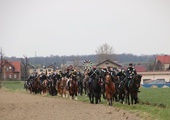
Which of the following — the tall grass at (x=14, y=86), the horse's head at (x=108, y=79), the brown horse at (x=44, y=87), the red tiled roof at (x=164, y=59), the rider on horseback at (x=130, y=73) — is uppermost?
the red tiled roof at (x=164, y=59)

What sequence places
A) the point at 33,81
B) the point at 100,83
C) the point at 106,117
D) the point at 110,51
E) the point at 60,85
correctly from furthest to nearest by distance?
the point at 110,51
the point at 33,81
the point at 60,85
the point at 100,83
the point at 106,117

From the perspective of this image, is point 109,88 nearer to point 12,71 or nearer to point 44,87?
point 44,87

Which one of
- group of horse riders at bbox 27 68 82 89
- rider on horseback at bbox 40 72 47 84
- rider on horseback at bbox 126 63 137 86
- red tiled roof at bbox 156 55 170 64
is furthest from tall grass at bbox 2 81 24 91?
red tiled roof at bbox 156 55 170 64

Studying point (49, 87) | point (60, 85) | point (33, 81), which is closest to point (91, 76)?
point (60, 85)

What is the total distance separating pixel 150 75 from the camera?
106438 millimetres

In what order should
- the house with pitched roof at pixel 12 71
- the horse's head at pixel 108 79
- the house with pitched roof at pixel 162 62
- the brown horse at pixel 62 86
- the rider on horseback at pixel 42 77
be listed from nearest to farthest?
the horse's head at pixel 108 79 → the brown horse at pixel 62 86 → the rider on horseback at pixel 42 77 → the house with pitched roof at pixel 162 62 → the house with pitched roof at pixel 12 71

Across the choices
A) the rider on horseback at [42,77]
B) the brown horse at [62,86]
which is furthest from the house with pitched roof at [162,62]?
the brown horse at [62,86]

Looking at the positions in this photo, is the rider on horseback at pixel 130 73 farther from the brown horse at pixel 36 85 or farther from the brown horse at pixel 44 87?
the brown horse at pixel 36 85

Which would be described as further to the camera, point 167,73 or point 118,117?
point 167,73

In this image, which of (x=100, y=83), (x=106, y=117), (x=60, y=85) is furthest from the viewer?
(x=60, y=85)

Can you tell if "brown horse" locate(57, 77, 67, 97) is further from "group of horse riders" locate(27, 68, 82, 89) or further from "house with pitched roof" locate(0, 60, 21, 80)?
"house with pitched roof" locate(0, 60, 21, 80)

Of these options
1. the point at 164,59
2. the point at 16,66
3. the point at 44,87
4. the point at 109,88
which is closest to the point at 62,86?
the point at 44,87

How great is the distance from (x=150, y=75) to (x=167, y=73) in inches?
183

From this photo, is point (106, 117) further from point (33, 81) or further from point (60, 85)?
point (33, 81)
